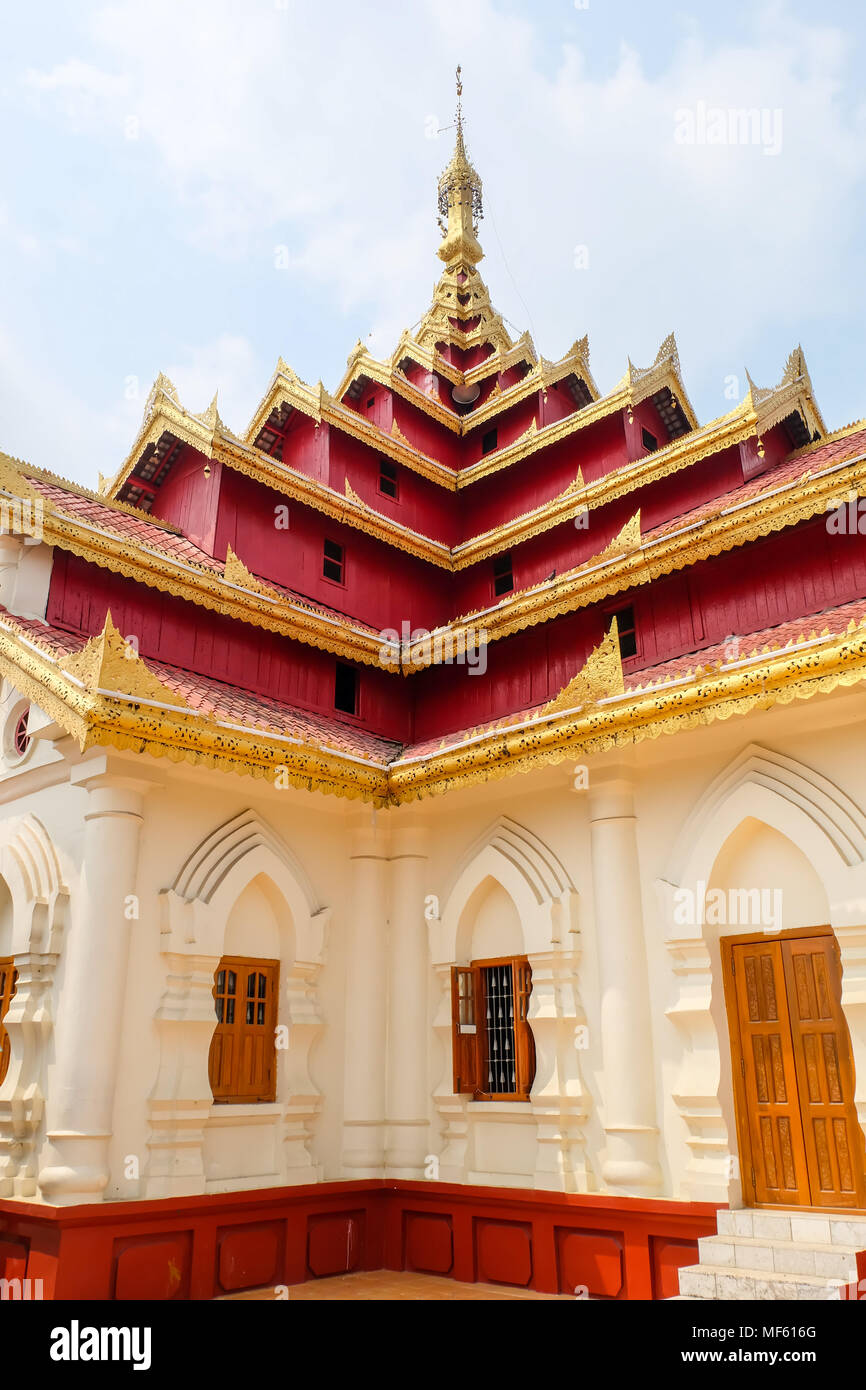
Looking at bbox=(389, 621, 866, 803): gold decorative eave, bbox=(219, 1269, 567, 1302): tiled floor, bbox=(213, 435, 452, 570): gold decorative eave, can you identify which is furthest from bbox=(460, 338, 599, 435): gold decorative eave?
bbox=(219, 1269, 567, 1302): tiled floor

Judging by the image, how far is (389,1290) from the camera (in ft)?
25.5

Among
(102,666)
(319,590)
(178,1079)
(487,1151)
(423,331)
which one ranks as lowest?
(487,1151)

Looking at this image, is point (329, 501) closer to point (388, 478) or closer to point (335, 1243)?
point (388, 478)

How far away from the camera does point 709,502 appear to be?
11273 mm

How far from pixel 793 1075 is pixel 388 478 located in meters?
10.0

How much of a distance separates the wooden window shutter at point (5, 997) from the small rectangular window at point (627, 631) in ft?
20.8

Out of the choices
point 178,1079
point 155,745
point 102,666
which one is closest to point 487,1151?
point 178,1079

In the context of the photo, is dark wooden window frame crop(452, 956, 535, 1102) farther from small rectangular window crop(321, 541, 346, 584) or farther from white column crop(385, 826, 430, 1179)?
small rectangular window crop(321, 541, 346, 584)

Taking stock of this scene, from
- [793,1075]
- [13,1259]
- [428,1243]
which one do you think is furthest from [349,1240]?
[793,1075]

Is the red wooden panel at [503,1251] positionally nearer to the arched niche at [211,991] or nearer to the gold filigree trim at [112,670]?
the arched niche at [211,991]

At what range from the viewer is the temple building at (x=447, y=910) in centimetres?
690

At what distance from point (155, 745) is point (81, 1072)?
7.80 feet

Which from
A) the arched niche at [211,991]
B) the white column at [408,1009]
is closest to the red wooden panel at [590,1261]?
the white column at [408,1009]
